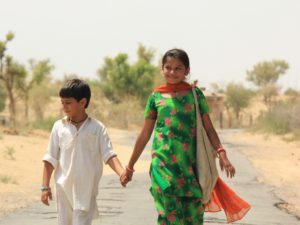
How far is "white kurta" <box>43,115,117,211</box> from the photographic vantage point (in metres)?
2.93

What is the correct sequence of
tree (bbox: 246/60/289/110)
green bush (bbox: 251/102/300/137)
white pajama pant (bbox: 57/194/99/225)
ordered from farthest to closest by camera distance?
tree (bbox: 246/60/289/110), green bush (bbox: 251/102/300/137), white pajama pant (bbox: 57/194/99/225)

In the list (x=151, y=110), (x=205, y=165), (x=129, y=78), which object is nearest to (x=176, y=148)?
(x=205, y=165)

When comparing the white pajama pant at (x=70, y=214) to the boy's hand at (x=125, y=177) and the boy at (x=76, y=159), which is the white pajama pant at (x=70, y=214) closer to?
the boy at (x=76, y=159)

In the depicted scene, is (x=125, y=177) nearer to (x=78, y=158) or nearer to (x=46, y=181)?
(x=78, y=158)

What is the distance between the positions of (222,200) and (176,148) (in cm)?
63

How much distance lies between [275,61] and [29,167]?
180 feet

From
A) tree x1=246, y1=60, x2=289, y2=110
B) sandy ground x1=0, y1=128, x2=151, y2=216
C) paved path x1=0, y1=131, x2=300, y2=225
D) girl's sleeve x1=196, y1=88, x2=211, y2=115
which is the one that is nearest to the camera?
girl's sleeve x1=196, y1=88, x2=211, y2=115

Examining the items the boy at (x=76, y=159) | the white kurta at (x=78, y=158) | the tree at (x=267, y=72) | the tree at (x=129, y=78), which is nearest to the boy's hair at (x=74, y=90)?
the boy at (x=76, y=159)

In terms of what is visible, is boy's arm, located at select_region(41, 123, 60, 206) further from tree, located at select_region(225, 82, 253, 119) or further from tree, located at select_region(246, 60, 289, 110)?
tree, located at select_region(246, 60, 289, 110)

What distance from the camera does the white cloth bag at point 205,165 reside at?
117 inches

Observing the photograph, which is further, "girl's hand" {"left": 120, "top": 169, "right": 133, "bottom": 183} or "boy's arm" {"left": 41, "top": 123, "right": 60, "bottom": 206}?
"girl's hand" {"left": 120, "top": 169, "right": 133, "bottom": 183}

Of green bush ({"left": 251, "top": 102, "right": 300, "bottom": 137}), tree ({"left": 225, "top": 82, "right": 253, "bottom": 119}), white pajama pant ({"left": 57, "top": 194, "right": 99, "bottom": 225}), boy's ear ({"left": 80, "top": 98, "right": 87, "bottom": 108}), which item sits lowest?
tree ({"left": 225, "top": 82, "right": 253, "bottom": 119})

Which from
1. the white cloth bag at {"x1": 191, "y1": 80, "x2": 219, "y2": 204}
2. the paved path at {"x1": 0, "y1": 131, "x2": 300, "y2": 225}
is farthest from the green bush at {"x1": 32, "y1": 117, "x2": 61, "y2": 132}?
the white cloth bag at {"x1": 191, "y1": 80, "x2": 219, "y2": 204}

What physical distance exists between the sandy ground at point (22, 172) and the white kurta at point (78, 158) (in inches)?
103
